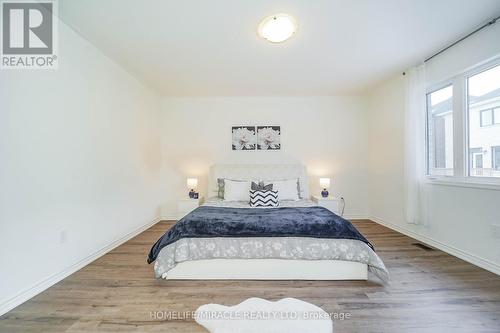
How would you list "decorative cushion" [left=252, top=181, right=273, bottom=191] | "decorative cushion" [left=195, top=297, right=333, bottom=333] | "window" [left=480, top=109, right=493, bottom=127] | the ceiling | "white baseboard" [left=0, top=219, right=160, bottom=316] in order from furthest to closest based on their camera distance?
"decorative cushion" [left=252, top=181, right=273, bottom=191] < "window" [left=480, top=109, right=493, bottom=127] < the ceiling < "white baseboard" [left=0, top=219, right=160, bottom=316] < "decorative cushion" [left=195, top=297, right=333, bottom=333]

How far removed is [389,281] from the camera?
81.6 inches

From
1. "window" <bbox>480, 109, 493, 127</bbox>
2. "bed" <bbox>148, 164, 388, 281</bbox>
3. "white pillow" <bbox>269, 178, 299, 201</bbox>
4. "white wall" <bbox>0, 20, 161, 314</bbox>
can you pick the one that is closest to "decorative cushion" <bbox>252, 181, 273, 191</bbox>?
"white pillow" <bbox>269, 178, 299, 201</bbox>

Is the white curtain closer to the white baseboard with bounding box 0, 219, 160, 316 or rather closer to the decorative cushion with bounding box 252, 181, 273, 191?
the decorative cushion with bounding box 252, 181, 273, 191

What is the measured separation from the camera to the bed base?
6.89 feet

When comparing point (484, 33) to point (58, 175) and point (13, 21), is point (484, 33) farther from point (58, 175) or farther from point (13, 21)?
point (58, 175)

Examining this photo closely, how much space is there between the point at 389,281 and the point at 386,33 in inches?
103

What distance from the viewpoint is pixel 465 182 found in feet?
8.29

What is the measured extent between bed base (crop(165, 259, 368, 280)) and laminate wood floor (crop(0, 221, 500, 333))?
63 mm

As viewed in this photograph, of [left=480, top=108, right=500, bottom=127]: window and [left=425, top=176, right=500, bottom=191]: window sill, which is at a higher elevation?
[left=480, top=108, right=500, bottom=127]: window

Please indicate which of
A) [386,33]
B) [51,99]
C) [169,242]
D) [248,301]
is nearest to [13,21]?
[51,99]

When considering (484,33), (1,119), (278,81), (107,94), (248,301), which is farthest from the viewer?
(278,81)

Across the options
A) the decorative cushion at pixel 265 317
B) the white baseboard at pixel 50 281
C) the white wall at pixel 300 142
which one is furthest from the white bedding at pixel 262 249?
the white wall at pixel 300 142

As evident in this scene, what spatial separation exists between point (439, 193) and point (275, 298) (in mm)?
2633

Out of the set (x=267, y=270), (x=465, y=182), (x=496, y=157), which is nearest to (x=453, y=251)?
(x=465, y=182)
